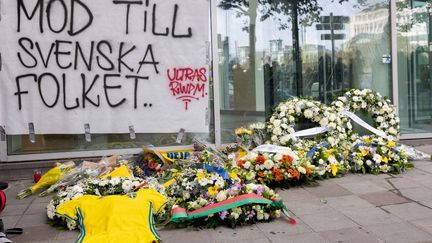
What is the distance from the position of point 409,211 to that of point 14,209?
4.25m

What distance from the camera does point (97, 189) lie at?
535 cm

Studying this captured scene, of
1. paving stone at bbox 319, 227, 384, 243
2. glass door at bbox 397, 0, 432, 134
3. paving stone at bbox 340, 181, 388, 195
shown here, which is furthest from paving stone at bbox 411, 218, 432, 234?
glass door at bbox 397, 0, 432, 134

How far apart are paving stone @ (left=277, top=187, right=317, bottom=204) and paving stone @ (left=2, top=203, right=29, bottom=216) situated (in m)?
2.91

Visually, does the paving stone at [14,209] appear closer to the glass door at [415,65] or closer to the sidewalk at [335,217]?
the sidewalk at [335,217]

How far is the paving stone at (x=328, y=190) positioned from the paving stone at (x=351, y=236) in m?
1.24

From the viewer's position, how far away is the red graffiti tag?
749 cm

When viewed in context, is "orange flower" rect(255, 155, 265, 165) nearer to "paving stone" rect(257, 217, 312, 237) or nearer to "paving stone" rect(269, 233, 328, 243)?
"paving stone" rect(257, 217, 312, 237)

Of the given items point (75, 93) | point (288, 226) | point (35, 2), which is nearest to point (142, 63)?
point (75, 93)

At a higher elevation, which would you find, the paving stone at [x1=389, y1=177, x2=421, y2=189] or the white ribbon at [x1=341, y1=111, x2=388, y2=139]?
the white ribbon at [x1=341, y1=111, x2=388, y2=139]

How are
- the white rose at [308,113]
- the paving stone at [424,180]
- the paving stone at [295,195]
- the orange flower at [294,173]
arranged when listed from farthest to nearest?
the white rose at [308,113], the paving stone at [424,180], the orange flower at [294,173], the paving stone at [295,195]

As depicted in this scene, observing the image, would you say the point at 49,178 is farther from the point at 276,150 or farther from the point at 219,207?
the point at 276,150

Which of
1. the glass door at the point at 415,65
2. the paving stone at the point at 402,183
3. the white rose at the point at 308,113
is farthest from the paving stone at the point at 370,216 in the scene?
the glass door at the point at 415,65

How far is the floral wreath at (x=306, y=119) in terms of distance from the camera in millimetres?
7305

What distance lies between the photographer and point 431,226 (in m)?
4.71
